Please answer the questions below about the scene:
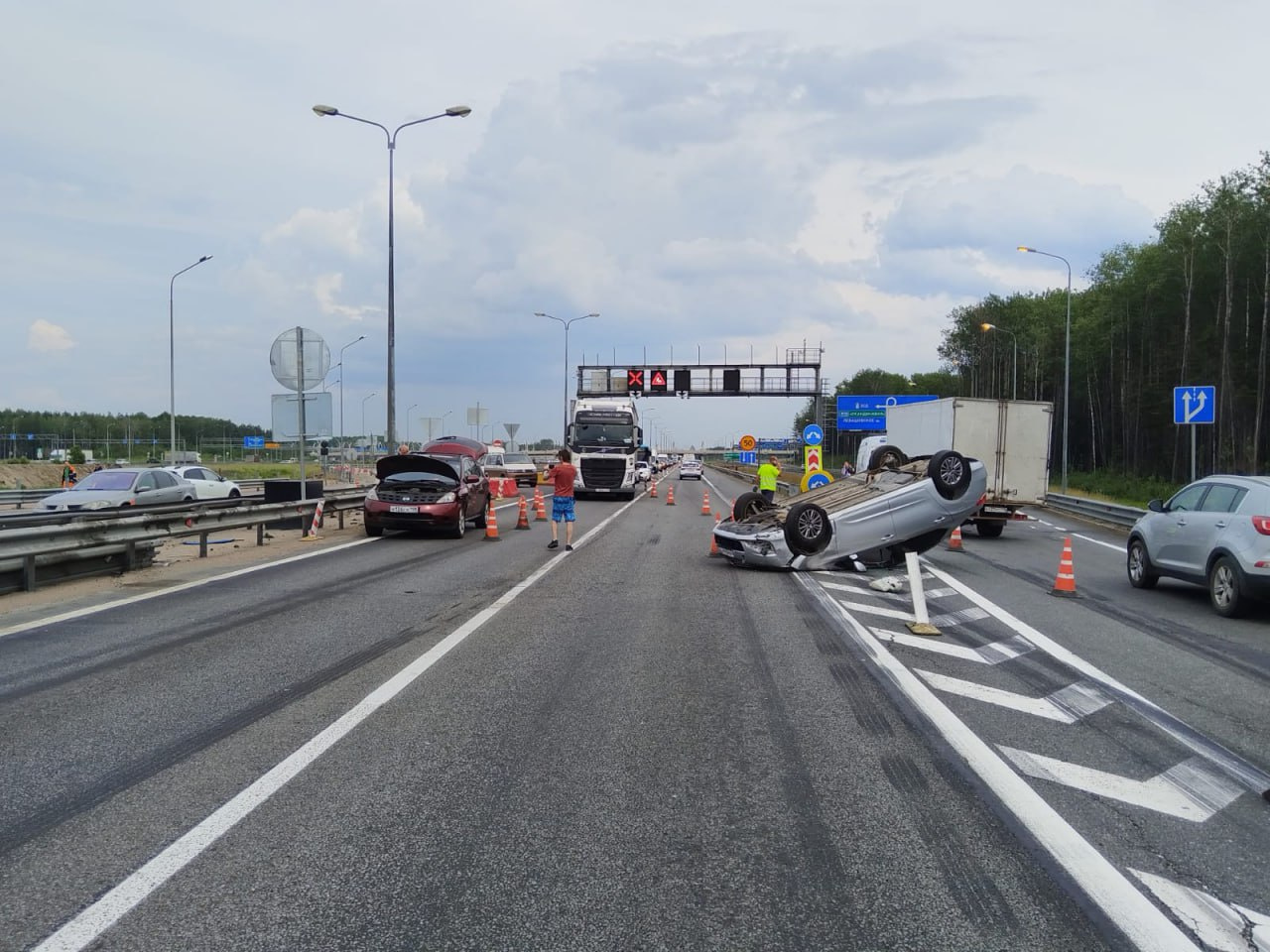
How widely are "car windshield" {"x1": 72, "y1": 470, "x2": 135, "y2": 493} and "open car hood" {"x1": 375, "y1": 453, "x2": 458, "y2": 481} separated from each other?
7953 millimetres

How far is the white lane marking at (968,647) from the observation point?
9117mm

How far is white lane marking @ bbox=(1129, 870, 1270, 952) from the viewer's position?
3.67m

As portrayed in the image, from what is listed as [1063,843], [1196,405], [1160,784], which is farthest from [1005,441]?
[1063,843]

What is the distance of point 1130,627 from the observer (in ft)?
35.9

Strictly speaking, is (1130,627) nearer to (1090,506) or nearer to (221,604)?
(221,604)

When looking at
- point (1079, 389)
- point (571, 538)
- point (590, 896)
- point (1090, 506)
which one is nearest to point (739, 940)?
point (590, 896)

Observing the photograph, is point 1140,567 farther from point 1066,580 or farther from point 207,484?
point 207,484

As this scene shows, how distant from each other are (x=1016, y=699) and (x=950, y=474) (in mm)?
7727

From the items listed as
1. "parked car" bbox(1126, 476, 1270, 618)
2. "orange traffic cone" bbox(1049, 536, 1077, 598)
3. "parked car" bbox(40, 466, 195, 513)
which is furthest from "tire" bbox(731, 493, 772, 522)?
"parked car" bbox(40, 466, 195, 513)

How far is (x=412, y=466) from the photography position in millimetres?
21094

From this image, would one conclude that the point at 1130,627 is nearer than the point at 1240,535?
Yes

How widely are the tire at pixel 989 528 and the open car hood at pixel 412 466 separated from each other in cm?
1220

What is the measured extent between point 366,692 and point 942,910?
15.1ft

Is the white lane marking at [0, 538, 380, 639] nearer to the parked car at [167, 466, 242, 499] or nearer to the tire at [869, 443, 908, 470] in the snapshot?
the tire at [869, 443, 908, 470]
